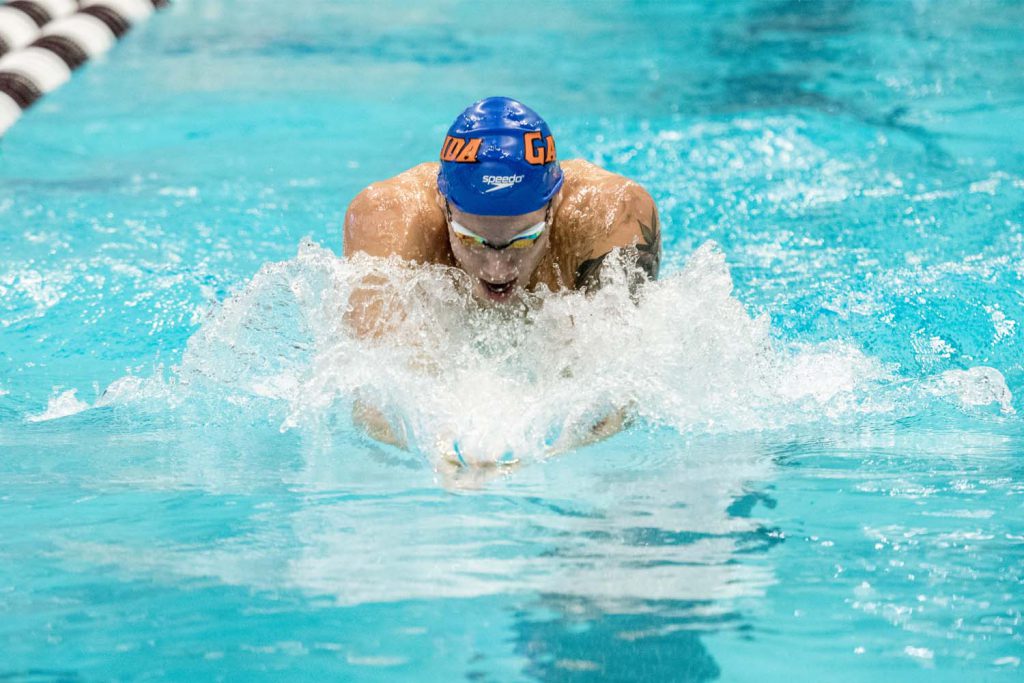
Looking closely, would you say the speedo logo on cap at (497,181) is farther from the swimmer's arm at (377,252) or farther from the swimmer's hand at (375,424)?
the swimmer's hand at (375,424)

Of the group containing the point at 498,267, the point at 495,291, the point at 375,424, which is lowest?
the point at 375,424

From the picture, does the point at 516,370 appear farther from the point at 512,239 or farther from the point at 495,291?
the point at 512,239

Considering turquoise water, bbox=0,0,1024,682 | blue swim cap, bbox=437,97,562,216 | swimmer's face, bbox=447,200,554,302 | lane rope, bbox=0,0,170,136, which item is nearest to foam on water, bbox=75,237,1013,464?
turquoise water, bbox=0,0,1024,682

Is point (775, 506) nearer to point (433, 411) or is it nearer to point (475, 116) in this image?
point (433, 411)

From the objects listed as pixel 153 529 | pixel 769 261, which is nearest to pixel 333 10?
pixel 769 261

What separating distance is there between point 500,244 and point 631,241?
0.40 m

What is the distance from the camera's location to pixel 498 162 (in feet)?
9.69

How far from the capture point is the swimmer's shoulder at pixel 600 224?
3.24m

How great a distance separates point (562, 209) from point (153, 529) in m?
1.35

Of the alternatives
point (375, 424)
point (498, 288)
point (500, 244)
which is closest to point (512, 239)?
point (500, 244)

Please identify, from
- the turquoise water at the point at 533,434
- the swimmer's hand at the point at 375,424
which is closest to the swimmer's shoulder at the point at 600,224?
the turquoise water at the point at 533,434

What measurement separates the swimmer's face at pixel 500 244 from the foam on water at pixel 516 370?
0.51 feet

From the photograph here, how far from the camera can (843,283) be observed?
448 centimetres

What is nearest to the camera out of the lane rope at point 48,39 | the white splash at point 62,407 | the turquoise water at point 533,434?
the turquoise water at point 533,434
